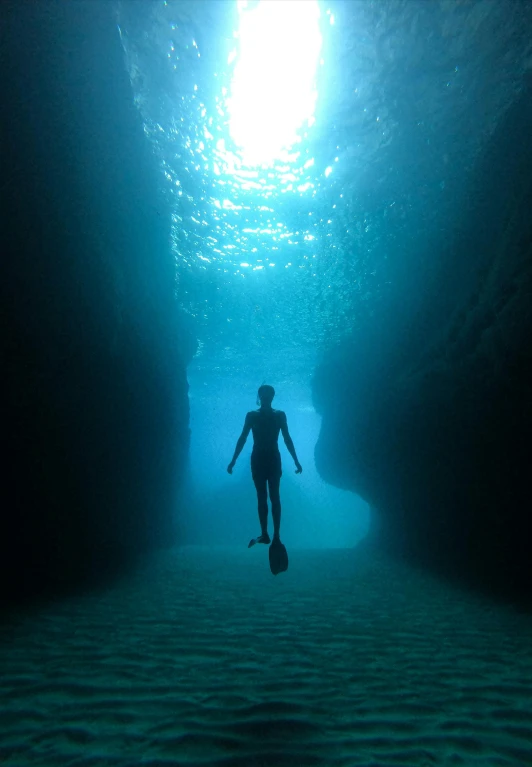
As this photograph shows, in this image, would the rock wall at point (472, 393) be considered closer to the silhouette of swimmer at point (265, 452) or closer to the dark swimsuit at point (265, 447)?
the silhouette of swimmer at point (265, 452)

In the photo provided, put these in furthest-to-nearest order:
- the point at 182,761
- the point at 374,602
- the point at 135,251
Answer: the point at 135,251, the point at 374,602, the point at 182,761

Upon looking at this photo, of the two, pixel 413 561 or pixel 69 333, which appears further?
pixel 413 561

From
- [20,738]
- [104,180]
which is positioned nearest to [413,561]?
[20,738]

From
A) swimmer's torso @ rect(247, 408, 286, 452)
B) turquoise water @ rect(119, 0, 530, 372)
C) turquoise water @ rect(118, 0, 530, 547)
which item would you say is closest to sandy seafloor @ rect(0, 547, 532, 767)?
swimmer's torso @ rect(247, 408, 286, 452)

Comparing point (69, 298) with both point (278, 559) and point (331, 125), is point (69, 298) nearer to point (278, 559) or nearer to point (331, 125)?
point (278, 559)

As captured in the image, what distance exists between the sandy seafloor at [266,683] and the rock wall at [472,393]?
1.90 m

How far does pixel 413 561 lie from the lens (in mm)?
11531

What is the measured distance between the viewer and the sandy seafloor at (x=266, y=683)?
2598mm

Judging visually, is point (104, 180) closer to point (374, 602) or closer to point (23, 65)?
point (23, 65)

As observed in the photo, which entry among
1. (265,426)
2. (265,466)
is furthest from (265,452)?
(265,426)

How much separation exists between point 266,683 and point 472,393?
22.3 feet

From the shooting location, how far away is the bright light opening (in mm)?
7844

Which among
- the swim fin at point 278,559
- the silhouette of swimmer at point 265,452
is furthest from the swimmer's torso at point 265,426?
the swim fin at point 278,559

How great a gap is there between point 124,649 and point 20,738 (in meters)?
1.85
